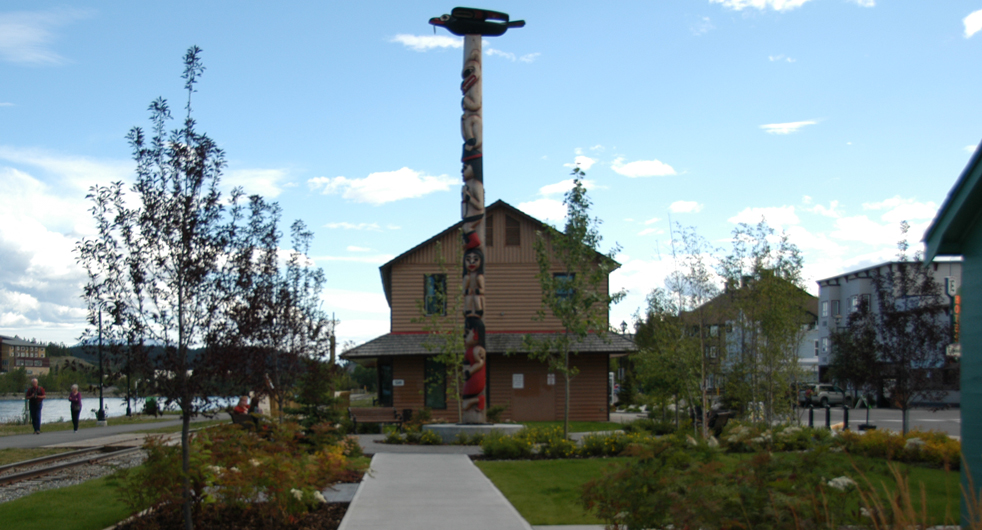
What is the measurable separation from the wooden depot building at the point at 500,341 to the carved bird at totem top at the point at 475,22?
35.9 feet

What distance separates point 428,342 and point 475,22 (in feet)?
41.7

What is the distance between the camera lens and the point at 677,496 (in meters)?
5.82

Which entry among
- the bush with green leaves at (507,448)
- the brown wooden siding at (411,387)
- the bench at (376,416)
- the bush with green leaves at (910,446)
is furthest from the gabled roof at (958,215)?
the brown wooden siding at (411,387)

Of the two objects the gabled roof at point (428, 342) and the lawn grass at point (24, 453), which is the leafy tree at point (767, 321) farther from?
the lawn grass at point (24, 453)

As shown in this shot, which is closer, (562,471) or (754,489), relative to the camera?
(754,489)

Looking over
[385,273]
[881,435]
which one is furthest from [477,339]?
[385,273]

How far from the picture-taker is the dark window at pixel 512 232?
32.2 metres

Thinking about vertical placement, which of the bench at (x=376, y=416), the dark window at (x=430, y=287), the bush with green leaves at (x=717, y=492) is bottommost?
the bench at (x=376, y=416)

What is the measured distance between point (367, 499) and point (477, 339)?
10.2 m

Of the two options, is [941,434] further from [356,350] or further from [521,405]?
[356,350]

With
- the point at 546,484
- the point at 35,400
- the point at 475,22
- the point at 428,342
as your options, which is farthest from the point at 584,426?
the point at 35,400

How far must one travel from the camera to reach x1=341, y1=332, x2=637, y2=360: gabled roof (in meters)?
29.6

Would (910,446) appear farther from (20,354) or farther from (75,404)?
(20,354)

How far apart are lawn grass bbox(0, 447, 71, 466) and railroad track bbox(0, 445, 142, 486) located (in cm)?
53
